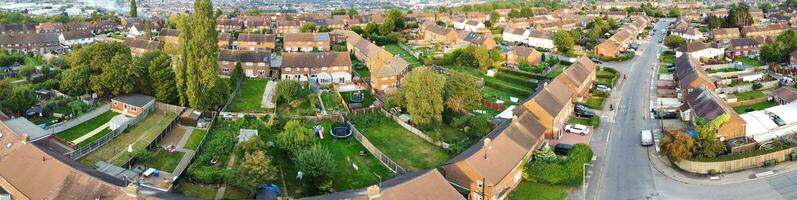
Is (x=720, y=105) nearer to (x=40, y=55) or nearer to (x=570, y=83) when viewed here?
(x=570, y=83)

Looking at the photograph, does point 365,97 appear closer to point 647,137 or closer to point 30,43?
point 647,137

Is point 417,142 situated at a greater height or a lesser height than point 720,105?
lesser

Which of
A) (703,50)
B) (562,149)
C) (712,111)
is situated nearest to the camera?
(562,149)

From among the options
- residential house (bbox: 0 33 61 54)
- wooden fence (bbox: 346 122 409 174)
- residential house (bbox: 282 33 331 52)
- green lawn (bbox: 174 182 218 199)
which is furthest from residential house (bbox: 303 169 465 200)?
residential house (bbox: 0 33 61 54)

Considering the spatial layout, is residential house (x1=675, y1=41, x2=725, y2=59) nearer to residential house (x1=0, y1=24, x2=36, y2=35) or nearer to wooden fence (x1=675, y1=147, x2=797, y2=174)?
wooden fence (x1=675, y1=147, x2=797, y2=174)

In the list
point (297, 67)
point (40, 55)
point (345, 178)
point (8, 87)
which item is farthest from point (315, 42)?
point (345, 178)

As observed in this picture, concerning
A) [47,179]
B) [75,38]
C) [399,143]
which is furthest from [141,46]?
[47,179]
